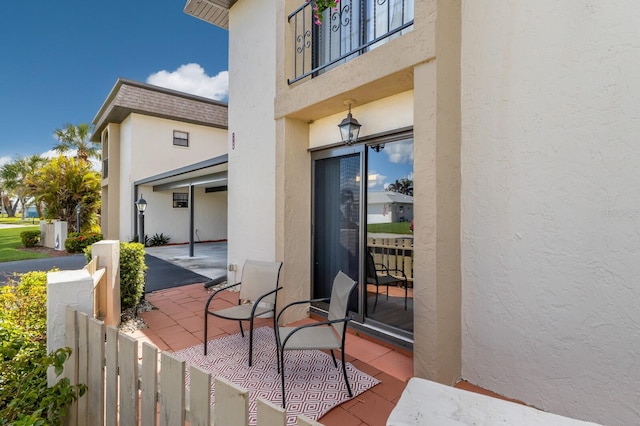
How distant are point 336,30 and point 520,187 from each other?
361 cm

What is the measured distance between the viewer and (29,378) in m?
1.96

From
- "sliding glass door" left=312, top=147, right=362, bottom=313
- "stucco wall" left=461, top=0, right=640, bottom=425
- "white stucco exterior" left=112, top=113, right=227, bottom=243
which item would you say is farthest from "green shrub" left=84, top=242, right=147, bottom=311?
"white stucco exterior" left=112, top=113, right=227, bottom=243

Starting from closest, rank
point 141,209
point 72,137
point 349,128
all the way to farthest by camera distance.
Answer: point 349,128 < point 141,209 < point 72,137

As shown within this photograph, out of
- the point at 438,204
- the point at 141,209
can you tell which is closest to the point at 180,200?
the point at 141,209

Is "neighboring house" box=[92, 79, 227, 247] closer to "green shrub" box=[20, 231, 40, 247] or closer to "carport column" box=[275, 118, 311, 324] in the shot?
"green shrub" box=[20, 231, 40, 247]

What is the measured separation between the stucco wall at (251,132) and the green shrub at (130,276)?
189 centimetres

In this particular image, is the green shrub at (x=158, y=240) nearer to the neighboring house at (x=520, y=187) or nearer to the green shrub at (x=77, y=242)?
the green shrub at (x=77, y=242)

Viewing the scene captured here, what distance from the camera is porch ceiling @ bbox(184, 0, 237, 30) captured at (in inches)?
255

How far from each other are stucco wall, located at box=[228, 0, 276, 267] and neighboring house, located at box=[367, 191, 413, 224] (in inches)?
77.3

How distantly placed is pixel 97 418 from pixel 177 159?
48.1 feet

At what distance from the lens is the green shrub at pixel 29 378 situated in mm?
1735

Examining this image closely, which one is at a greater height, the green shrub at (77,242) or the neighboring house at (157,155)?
the neighboring house at (157,155)

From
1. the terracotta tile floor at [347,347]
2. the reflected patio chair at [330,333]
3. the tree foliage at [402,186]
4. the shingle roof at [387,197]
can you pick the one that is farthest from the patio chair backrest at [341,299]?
the tree foliage at [402,186]

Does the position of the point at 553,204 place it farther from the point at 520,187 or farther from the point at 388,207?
the point at 388,207
